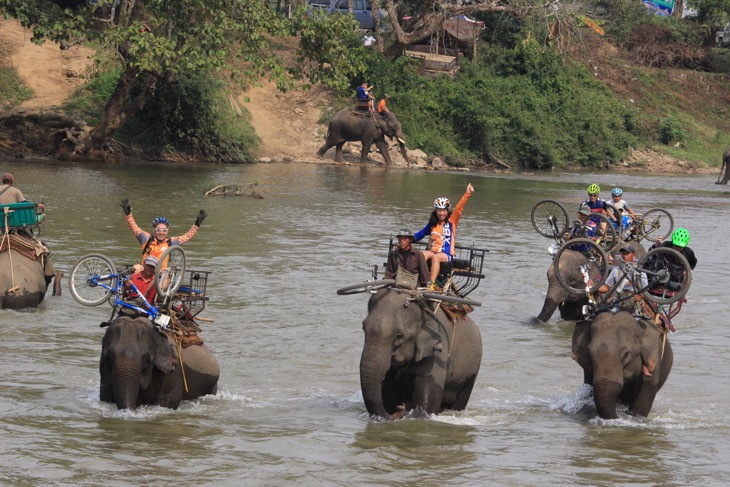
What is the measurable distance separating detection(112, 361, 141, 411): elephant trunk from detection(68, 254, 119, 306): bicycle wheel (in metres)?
3.78

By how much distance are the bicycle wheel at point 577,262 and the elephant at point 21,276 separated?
654 cm

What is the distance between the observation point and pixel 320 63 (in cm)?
3516

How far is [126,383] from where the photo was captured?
10.8 m

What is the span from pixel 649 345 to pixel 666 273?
1.08 metres

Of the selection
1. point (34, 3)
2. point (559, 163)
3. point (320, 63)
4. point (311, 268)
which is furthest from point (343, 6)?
point (311, 268)

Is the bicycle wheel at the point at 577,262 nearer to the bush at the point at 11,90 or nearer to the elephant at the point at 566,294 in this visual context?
the elephant at the point at 566,294

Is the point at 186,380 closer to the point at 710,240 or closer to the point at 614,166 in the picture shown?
the point at 710,240

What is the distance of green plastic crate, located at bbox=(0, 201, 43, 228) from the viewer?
1612 centimetres

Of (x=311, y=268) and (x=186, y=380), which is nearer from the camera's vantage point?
(x=186, y=380)

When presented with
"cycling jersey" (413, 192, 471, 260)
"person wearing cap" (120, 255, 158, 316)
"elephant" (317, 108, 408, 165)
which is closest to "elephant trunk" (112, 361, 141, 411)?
"person wearing cap" (120, 255, 158, 316)

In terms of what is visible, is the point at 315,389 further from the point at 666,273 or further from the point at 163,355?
the point at 666,273

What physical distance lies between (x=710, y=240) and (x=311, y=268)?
34.6ft

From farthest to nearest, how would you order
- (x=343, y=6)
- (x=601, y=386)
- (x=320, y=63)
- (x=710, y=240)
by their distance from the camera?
(x=343, y=6) → (x=320, y=63) → (x=710, y=240) → (x=601, y=386)

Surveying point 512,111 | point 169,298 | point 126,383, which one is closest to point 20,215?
point 169,298
